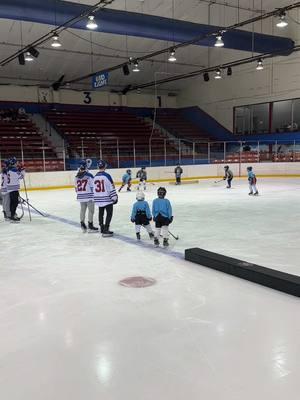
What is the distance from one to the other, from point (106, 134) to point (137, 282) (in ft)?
69.6

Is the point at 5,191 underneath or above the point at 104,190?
underneath

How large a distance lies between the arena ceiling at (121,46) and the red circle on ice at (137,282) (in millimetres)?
10071

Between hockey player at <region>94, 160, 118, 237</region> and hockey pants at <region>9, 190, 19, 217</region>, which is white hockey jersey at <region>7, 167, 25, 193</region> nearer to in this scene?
hockey pants at <region>9, 190, 19, 217</region>

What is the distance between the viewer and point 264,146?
23656 millimetres

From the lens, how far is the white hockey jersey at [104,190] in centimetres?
707

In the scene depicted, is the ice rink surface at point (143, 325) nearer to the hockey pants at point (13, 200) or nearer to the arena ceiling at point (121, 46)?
the hockey pants at point (13, 200)

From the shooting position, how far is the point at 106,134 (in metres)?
25.1

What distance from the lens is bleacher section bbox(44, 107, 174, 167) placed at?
20.8 m

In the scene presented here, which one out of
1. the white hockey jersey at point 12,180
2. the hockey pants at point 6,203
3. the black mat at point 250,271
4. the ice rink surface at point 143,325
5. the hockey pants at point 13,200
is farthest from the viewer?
the hockey pants at point 6,203

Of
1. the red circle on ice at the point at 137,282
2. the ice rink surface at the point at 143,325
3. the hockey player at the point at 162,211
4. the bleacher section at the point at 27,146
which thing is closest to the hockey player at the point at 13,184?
the ice rink surface at the point at 143,325

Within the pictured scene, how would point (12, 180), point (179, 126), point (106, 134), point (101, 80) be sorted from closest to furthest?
point (12, 180), point (101, 80), point (106, 134), point (179, 126)

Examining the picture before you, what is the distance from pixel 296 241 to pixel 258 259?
135 cm

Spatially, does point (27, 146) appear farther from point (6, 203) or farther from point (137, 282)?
point (137, 282)

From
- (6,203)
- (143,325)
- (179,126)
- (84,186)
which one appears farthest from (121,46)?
(143,325)
